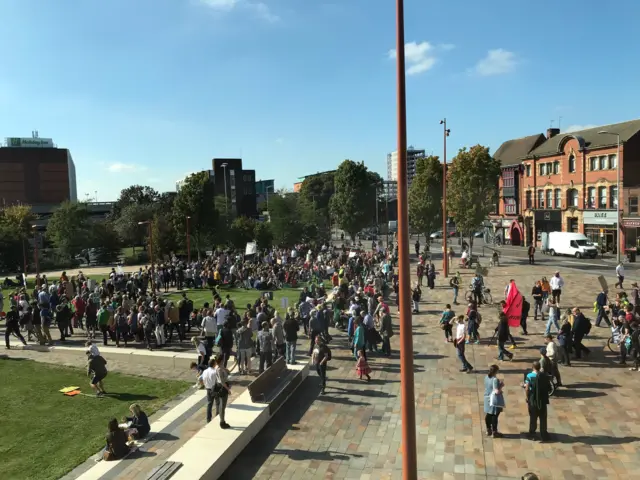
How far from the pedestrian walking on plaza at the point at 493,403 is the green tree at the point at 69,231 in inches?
2024

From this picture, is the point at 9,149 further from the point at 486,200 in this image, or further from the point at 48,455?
the point at 48,455

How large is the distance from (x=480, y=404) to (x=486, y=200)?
34.1 m

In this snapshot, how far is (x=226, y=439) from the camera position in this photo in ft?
32.1

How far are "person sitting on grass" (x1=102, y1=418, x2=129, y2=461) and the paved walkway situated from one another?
2.05 meters

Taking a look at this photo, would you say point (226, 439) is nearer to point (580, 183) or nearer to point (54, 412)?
point (54, 412)

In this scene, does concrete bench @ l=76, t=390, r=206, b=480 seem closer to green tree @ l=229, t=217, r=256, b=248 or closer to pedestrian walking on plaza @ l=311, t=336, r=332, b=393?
pedestrian walking on plaza @ l=311, t=336, r=332, b=393

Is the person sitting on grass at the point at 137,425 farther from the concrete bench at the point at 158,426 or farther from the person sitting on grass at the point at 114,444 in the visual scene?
the person sitting on grass at the point at 114,444

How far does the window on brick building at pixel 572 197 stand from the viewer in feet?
173

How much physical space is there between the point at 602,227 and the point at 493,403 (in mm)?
44928

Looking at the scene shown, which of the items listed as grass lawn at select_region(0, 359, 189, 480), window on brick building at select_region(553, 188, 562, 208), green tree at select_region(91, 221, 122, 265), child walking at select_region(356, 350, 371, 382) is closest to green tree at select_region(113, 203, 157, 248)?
green tree at select_region(91, 221, 122, 265)

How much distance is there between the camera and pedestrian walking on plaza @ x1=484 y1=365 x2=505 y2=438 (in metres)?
10.1

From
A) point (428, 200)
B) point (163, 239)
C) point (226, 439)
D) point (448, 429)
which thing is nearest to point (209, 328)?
point (226, 439)

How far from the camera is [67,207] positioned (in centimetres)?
5569

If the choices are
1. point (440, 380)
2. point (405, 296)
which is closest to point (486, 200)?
point (440, 380)
